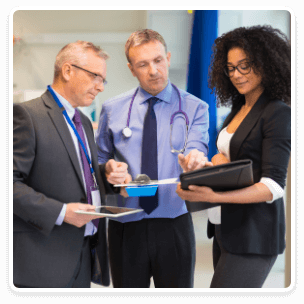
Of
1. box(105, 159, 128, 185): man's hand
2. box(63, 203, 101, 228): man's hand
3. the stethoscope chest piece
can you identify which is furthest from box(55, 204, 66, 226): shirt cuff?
the stethoscope chest piece

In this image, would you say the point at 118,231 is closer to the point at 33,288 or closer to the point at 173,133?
the point at 33,288

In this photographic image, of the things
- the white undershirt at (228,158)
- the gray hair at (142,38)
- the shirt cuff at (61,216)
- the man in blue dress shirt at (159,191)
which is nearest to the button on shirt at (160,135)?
the man in blue dress shirt at (159,191)

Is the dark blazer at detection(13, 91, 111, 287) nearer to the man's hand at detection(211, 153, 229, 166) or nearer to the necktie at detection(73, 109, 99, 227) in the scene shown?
the necktie at detection(73, 109, 99, 227)

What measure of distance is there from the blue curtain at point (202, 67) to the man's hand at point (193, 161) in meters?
0.12

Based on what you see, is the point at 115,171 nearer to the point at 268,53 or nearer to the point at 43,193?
the point at 43,193

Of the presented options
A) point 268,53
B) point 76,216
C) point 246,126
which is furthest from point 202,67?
point 76,216

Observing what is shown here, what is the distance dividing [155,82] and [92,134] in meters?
0.43

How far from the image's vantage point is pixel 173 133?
5.74 ft

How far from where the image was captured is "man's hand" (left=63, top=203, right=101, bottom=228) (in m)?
1.44

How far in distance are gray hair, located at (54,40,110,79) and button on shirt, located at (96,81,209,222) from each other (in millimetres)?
265

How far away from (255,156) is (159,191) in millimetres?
547

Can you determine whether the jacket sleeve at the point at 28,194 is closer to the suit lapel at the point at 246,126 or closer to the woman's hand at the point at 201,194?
the woman's hand at the point at 201,194

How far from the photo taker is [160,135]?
→ 5.74ft

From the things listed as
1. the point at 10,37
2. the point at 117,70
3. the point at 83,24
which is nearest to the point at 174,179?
the point at 117,70
